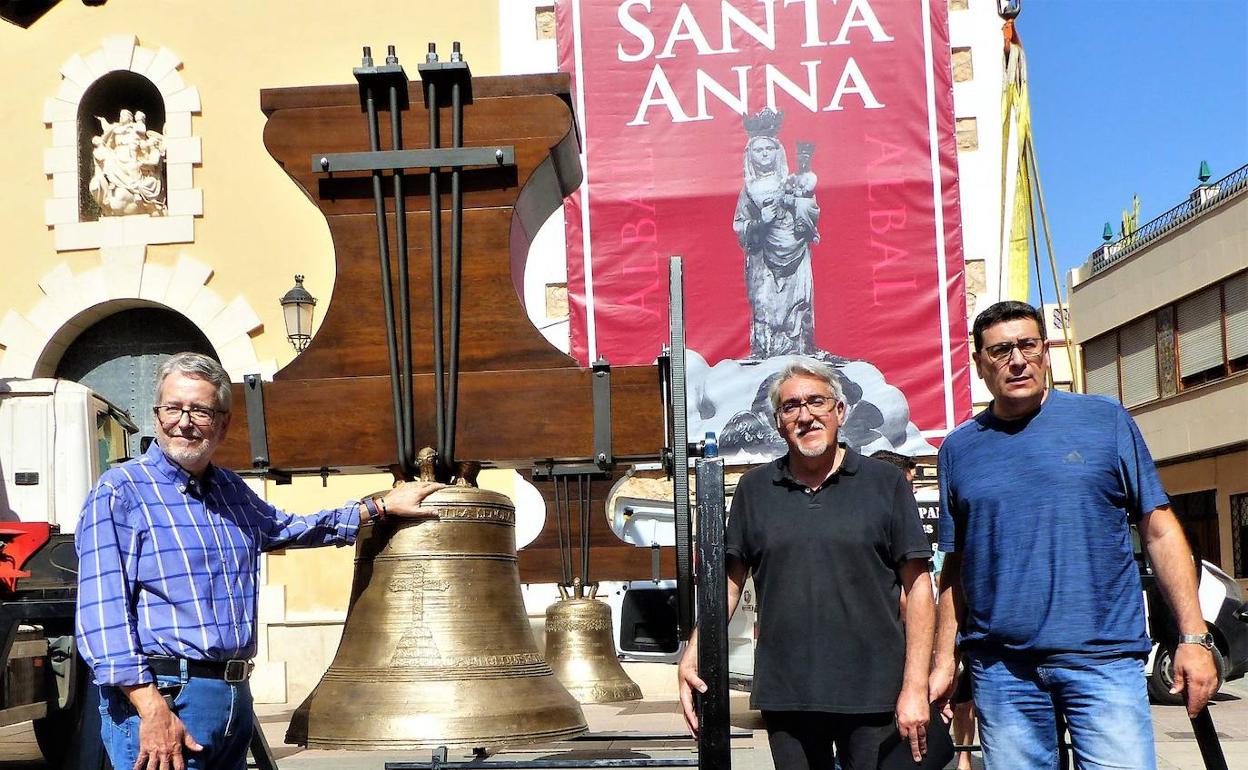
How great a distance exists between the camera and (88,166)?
13.1 meters

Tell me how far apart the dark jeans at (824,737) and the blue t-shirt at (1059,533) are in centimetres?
34

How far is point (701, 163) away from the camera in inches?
497

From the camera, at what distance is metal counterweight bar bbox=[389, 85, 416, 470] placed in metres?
4.15

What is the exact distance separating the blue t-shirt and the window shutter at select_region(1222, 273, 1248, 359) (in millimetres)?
22773

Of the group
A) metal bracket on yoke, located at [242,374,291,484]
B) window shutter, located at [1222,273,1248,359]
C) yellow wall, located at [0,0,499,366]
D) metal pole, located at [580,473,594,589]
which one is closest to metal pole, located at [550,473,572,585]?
metal pole, located at [580,473,594,589]

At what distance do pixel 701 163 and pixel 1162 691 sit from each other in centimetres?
552

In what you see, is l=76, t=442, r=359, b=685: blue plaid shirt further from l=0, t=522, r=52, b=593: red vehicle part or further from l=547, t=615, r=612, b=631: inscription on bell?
l=547, t=615, r=612, b=631: inscription on bell

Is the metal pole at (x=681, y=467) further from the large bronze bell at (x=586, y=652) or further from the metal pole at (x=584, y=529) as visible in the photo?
the metal pole at (x=584, y=529)

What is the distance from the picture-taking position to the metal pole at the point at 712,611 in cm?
316

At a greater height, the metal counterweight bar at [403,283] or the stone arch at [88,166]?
the stone arch at [88,166]

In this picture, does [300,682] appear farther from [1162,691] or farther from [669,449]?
[669,449]

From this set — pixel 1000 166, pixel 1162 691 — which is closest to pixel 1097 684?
pixel 1162 691

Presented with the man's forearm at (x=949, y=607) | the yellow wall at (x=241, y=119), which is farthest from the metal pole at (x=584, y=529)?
the man's forearm at (x=949, y=607)

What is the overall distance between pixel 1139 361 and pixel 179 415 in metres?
28.2
